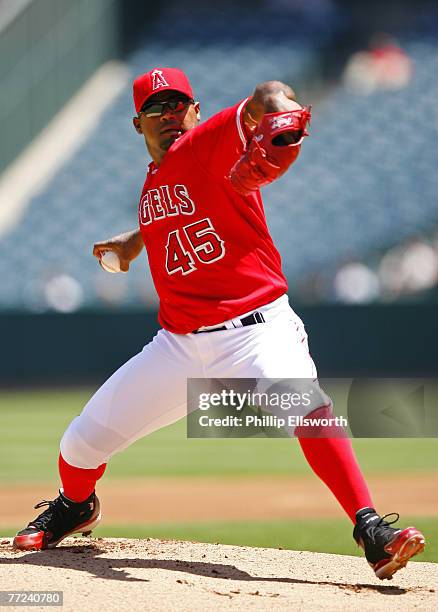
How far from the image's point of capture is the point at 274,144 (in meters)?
2.91

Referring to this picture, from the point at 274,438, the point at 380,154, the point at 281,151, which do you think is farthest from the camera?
the point at 380,154

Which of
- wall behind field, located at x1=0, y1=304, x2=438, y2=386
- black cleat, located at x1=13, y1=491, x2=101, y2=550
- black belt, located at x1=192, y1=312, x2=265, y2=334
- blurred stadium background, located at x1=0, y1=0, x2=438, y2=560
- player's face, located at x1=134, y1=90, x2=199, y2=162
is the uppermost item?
blurred stadium background, located at x1=0, y1=0, x2=438, y2=560

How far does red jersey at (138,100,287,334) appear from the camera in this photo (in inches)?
132

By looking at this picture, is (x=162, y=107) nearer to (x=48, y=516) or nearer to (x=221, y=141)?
(x=221, y=141)

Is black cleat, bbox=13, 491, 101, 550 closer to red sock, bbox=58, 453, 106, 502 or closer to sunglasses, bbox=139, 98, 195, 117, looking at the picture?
red sock, bbox=58, 453, 106, 502

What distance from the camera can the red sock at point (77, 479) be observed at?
12.2 feet

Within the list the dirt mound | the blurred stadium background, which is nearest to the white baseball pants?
the dirt mound

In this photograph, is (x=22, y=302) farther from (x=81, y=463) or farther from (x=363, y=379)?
(x=81, y=463)

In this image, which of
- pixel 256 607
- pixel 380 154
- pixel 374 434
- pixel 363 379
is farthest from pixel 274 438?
pixel 380 154

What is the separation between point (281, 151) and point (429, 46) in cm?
1531

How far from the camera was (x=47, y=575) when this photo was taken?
Answer: 3256 millimetres

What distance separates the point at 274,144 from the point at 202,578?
4.68ft

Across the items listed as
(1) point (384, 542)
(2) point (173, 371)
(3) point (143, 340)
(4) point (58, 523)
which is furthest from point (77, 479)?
(3) point (143, 340)

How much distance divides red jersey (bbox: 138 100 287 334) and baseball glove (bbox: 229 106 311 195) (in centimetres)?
33
